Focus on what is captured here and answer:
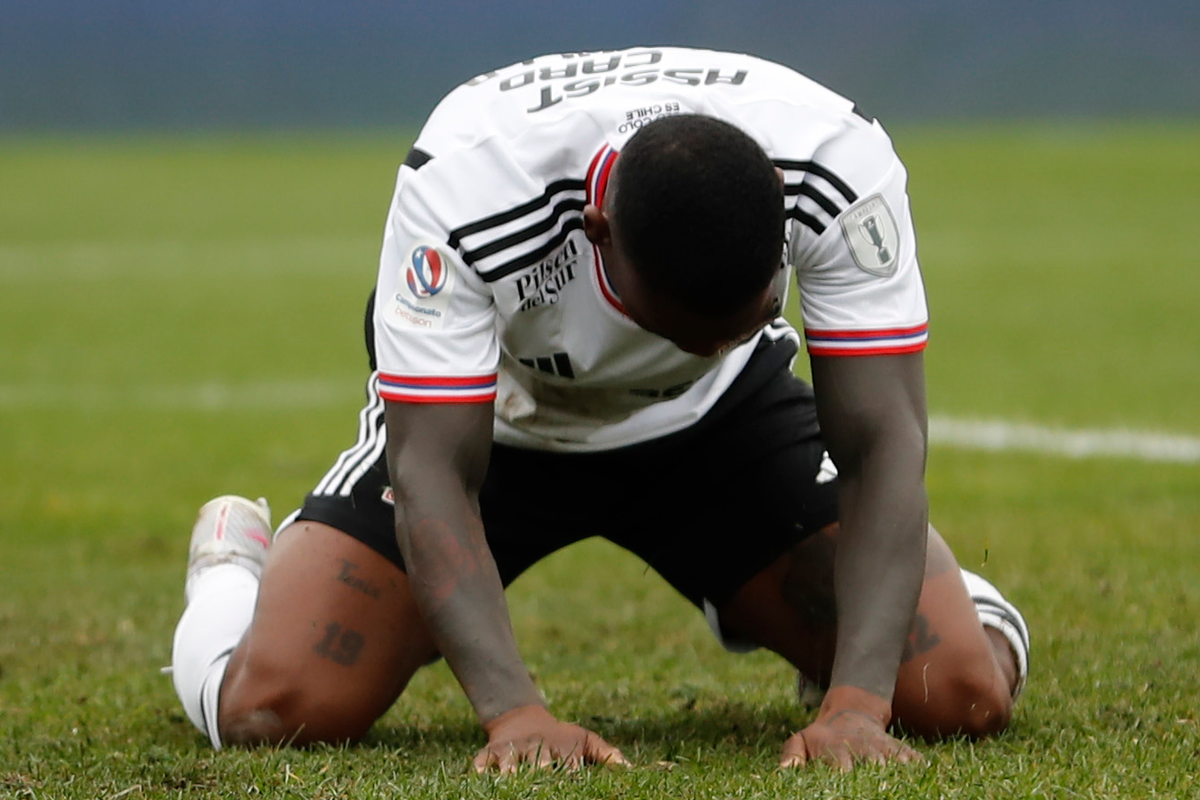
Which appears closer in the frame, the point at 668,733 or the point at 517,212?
the point at 517,212

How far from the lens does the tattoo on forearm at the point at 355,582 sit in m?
4.03

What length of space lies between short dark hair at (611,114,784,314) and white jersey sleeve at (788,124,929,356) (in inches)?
13.9

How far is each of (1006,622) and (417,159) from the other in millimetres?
1747

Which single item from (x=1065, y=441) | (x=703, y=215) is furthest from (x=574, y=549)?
(x=703, y=215)

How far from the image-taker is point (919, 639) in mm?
3828

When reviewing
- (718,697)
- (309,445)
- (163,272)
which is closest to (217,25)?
(163,272)

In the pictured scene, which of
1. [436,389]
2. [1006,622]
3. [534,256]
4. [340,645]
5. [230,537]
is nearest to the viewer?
[436,389]

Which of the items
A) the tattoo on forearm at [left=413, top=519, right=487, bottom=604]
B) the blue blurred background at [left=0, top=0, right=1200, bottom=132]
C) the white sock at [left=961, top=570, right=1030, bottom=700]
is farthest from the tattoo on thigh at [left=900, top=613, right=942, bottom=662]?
the blue blurred background at [left=0, top=0, right=1200, bottom=132]

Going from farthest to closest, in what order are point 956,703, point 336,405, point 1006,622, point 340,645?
point 336,405
point 1006,622
point 340,645
point 956,703

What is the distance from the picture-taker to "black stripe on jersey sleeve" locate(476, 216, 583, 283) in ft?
11.2

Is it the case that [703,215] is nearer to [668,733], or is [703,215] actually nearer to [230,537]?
[668,733]

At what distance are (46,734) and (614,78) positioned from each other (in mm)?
1949

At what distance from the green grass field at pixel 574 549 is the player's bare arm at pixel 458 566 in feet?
0.67

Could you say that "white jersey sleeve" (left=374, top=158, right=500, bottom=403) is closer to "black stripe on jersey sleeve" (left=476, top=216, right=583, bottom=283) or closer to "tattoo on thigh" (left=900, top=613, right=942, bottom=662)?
"black stripe on jersey sleeve" (left=476, top=216, right=583, bottom=283)
